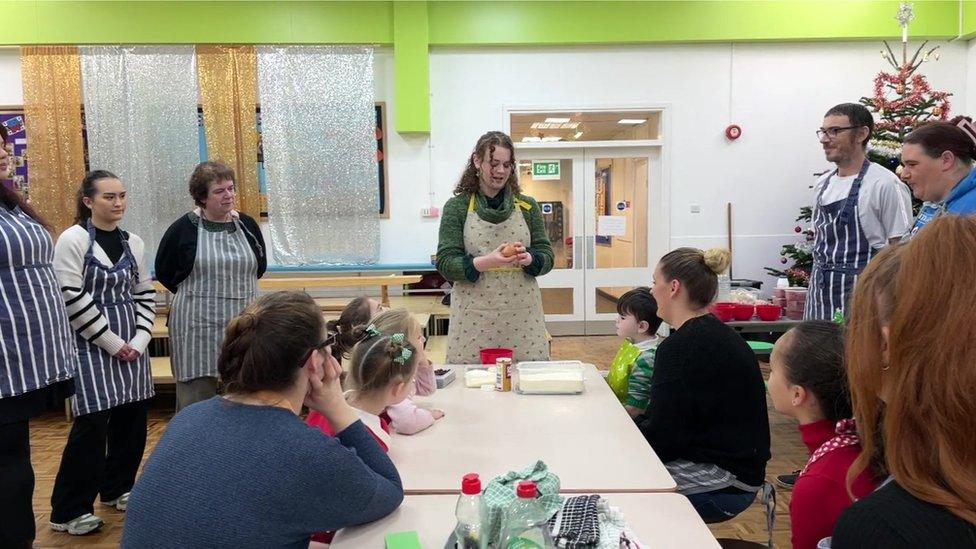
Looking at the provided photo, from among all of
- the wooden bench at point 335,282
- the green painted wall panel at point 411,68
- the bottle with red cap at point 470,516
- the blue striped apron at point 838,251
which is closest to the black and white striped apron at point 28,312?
the bottle with red cap at point 470,516

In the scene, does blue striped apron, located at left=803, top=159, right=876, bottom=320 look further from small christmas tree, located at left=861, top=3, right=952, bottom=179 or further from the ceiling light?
the ceiling light

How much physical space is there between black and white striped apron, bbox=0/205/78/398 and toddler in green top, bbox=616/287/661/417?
6.68 ft

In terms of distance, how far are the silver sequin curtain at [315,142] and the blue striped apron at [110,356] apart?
3.21m

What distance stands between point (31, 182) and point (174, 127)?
1.42 m

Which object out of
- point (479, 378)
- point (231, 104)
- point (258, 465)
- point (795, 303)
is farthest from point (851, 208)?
point (231, 104)

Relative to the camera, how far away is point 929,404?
75 cm

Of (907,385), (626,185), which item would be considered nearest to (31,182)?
(626,185)

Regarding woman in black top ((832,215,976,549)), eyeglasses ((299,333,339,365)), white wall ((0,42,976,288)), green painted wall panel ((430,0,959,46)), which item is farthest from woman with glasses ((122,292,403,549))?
green painted wall panel ((430,0,959,46))

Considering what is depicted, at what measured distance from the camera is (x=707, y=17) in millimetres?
5906

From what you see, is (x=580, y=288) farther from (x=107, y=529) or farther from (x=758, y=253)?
(x=107, y=529)

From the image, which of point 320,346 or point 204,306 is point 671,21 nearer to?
point 204,306

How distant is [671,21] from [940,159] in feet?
13.4

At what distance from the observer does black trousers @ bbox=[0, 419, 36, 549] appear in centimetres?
202

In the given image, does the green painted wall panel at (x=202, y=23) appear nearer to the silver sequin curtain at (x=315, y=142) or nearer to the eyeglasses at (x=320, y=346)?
the silver sequin curtain at (x=315, y=142)
